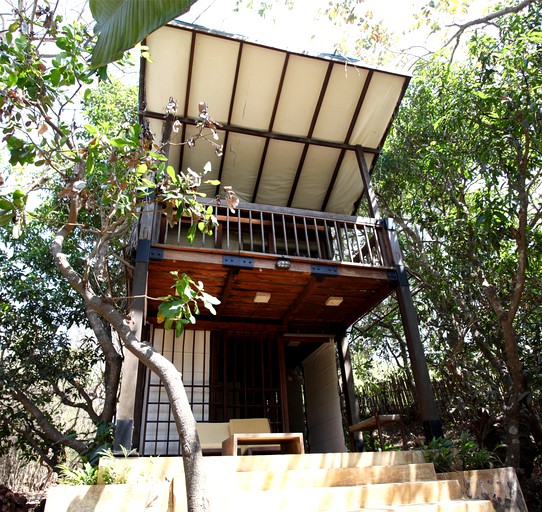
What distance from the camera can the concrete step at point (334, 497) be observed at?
9.81 feet

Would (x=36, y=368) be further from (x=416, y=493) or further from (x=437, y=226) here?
(x=437, y=226)

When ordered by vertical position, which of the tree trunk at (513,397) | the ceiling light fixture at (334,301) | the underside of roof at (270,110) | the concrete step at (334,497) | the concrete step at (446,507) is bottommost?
the concrete step at (446,507)

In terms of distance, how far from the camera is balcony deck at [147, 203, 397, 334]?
16.5 ft

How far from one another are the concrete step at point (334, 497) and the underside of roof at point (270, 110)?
12.9ft

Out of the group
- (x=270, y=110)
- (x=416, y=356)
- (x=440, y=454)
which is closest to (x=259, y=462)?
(x=440, y=454)

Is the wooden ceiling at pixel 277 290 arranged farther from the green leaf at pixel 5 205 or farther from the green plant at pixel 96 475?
the green leaf at pixel 5 205

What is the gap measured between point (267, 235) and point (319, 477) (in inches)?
173

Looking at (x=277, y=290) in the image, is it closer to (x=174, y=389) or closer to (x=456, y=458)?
(x=456, y=458)

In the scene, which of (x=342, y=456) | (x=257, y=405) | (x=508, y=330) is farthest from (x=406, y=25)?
(x=257, y=405)

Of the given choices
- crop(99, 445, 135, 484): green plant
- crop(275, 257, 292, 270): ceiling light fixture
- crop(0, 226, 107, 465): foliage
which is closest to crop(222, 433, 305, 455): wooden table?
crop(99, 445, 135, 484): green plant

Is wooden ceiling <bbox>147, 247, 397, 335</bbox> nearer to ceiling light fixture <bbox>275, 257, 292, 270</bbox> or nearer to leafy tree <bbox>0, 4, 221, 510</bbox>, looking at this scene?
ceiling light fixture <bbox>275, 257, 292, 270</bbox>

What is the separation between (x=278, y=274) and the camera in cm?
532

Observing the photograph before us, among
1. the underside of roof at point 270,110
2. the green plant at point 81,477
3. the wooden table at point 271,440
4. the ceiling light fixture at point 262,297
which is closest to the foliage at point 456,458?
the wooden table at point 271,440

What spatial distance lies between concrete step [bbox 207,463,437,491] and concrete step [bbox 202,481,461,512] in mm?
126
